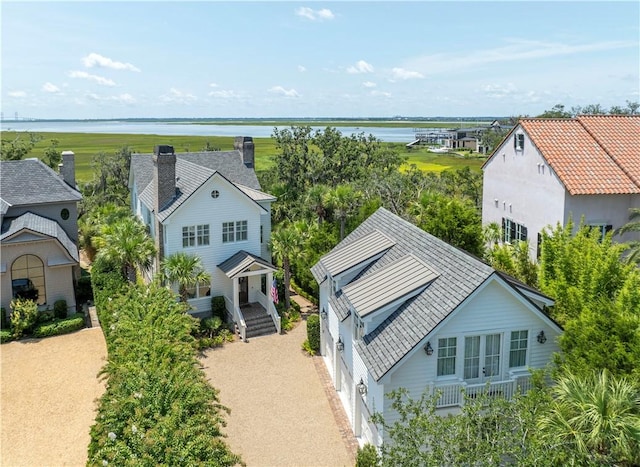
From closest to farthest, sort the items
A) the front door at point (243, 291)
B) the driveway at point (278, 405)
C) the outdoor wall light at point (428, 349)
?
the outdoor wall light at point (428, 349)
the driveway at point (278, 405)
the front door at point (243, 291)

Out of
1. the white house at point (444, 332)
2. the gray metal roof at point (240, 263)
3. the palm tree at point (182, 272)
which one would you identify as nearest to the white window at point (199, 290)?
the palm tree at point (182, 272)

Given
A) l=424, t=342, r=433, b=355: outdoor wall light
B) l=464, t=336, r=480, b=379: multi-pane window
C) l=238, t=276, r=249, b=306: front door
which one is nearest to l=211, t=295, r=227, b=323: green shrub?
l=238, t=276, r=249, b=306: front door

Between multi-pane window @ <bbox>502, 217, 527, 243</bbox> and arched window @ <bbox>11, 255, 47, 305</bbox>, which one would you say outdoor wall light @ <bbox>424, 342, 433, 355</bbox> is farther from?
arched window @ <bbox>11, 255, 47, 305</bbox>

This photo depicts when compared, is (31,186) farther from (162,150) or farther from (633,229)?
(633,229)

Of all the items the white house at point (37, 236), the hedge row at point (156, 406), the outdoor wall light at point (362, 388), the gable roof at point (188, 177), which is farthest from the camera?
the gable roof at point (188, 177)

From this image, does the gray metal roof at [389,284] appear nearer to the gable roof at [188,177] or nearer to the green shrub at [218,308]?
the green shrub at [218,308]

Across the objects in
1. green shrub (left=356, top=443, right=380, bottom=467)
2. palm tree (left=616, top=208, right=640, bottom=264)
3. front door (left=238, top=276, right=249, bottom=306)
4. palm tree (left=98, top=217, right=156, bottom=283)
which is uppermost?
palm tree (left=616, top=208, right=640, bottom=264)
